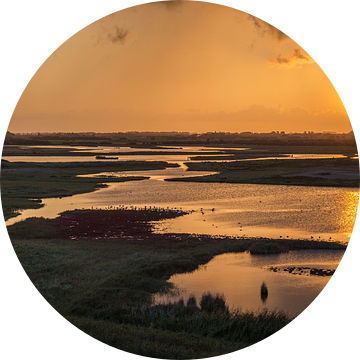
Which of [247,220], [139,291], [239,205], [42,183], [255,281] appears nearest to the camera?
[139,291]

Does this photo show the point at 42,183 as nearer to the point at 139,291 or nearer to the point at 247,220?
the point at 247,220

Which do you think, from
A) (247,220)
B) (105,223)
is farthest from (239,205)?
(105,223)

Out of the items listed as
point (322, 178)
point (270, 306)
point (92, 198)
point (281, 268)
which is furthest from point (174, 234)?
point (322, 178)

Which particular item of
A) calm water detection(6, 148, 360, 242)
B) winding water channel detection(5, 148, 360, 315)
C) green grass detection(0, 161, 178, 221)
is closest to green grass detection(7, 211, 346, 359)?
winding water channel detection(5, 148, 360, 315)

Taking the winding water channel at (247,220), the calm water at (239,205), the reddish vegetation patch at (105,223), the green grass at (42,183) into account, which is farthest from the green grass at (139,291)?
the green grass at (42,183)

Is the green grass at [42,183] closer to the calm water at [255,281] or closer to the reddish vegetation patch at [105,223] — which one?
the reddish vegetation patch at [105,223]
